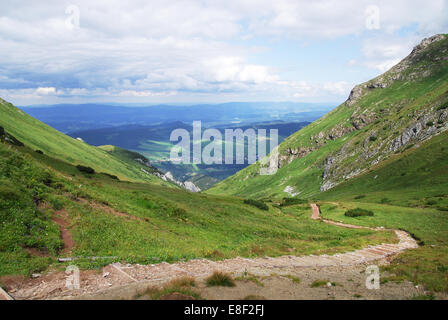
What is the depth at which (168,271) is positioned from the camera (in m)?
16.0

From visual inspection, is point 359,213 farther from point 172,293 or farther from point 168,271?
point 172,293

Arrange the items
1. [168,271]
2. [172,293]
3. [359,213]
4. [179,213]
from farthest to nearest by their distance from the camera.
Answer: [359,213], [179,213], [168,271], [172,293]

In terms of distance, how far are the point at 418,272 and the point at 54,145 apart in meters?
148

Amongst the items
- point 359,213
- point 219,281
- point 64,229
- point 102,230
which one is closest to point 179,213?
point 102,230

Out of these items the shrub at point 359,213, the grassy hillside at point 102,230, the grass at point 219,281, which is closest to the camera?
the grass at point 219,281

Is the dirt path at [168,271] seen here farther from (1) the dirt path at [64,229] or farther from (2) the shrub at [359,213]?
(2) the shrub at [359,213]

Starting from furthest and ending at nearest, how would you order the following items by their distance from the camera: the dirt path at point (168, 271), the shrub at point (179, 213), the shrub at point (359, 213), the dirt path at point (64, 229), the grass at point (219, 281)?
the shrub at point (359, 213), the shrub at point (179, 213), the dirt path at point (64, 229), the grass at point (219, 281), the dirt path at point (168, 271)

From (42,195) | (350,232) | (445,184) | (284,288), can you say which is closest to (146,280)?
(284,288)

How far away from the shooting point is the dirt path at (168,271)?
39.6 feet

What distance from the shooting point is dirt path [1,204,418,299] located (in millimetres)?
12078

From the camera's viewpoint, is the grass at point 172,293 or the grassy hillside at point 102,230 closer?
the grass at point 172,293

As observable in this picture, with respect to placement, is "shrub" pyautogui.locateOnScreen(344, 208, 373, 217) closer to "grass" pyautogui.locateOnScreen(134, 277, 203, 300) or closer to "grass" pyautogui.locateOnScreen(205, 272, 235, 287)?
"grass" pyautogui.locateOnScreen(205, 272, 235, 287)

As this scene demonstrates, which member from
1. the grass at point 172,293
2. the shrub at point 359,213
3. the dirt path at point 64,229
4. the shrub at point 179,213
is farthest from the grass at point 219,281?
the shrub at point 359,213

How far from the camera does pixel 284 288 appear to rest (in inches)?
546
